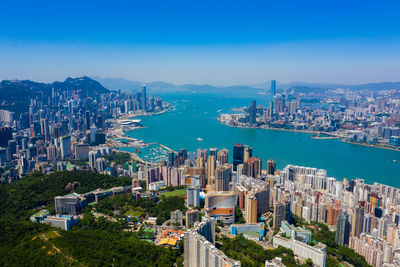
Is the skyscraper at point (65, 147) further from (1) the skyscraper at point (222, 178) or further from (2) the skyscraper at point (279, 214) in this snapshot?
(2) the skyscraper at point (279, 214)

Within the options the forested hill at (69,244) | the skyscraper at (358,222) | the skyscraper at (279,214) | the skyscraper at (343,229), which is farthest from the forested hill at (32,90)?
the skyscraper at (358,222)

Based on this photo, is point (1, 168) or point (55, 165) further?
point (55, 165)

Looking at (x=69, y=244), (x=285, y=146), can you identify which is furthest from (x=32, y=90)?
(x=69, y=244)

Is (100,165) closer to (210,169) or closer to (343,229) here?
(210,169)

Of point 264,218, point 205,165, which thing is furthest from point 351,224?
Answer: point 205,165

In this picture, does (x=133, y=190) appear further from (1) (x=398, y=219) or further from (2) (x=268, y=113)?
(2) (x=268, y=113)

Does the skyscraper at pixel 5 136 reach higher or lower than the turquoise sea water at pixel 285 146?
higher
